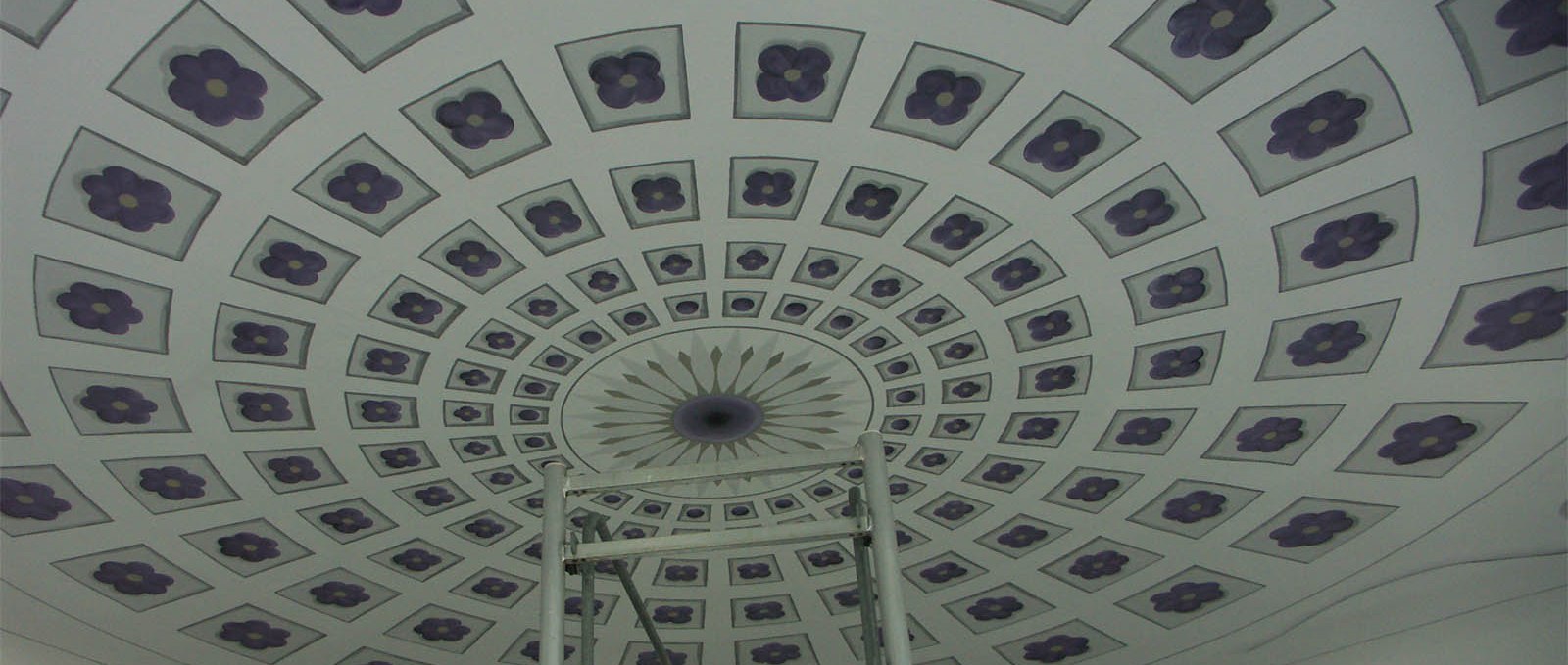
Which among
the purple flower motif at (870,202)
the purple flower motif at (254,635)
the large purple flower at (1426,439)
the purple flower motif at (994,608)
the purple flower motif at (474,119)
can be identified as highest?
the purple flower motif at (870,202)

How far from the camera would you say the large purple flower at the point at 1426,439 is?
10.0 metres

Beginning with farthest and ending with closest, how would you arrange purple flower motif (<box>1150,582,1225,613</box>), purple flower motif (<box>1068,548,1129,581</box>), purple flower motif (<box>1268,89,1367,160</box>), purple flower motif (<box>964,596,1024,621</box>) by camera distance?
1. purple flower motif (<box>964,596,1024,621</box>)
2. purple flower motif (<box>1150,582,1225,613</box>)
3. purple flower motif (<box>1068,548,1129,581</box>)
4. purple flower motif (<box>1268,89,1367,160</box>)

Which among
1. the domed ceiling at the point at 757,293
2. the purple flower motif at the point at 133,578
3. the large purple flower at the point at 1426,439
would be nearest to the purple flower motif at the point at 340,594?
the domed ceiling at the point at 757,293

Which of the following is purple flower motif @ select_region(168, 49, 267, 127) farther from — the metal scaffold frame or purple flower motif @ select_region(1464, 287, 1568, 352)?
purple flower motif @ select_region(1464, 287, 1568, 352)

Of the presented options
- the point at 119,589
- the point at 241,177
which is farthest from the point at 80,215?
the point at 119,589

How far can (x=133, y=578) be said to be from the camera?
11.1 metres

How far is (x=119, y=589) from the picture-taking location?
1118 cm

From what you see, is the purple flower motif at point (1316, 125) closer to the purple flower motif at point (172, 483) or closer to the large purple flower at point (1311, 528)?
the large purple flower at point (1311, 528)

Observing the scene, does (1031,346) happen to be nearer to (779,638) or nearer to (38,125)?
(779,638)

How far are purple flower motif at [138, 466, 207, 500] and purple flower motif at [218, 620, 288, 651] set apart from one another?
2842 millimetres

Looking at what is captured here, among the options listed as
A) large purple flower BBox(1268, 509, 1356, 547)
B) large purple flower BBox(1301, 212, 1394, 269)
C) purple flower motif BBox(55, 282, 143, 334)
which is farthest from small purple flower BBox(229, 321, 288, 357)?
large purple flower BBox(1268, 509, 1356, 547)

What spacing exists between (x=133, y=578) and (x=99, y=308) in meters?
4.52

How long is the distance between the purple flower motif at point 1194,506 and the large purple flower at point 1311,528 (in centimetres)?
94

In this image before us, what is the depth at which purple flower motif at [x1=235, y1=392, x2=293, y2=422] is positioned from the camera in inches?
367
